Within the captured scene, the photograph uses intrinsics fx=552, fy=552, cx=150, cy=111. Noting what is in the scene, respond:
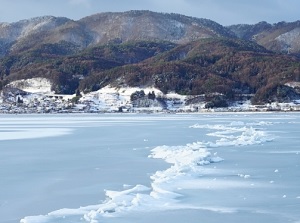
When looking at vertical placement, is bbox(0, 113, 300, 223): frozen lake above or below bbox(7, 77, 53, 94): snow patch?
below

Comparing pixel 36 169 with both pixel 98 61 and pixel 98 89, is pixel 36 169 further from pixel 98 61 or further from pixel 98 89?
pixel 98 61

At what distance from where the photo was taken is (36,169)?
18047 millimetres

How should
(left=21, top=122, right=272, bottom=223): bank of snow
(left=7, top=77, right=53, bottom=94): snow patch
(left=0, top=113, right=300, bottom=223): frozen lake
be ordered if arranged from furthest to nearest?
(left=7, top=77, right=53, bottom=94): snow patch < (left=0, top=113, right=300, bottom=223): frozen lake < (left=21, top=122, right=272, bottom=223): bank of snow

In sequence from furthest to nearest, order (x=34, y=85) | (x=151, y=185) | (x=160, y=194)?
1. (x=34, y=85)
2. (x=151, y=185)
3. (x=160, y=194)

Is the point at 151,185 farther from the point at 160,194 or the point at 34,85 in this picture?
the point at 34,85

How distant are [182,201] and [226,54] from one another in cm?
16019

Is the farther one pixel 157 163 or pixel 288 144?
pixel 288 144

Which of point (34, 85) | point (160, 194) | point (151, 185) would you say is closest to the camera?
point (160, 194)

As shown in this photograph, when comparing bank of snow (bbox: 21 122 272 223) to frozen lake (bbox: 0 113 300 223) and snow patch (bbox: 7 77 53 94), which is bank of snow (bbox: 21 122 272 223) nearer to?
frozen lake (bbox: 0 113 300 223)

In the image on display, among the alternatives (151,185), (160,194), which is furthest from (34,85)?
(160,194)

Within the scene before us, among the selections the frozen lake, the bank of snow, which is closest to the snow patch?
the frozen lake

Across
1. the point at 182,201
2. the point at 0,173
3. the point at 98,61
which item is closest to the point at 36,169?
the point at 0,173

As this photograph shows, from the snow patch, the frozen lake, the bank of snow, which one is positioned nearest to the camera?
the bank of snow

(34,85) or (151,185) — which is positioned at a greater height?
(34,85)
